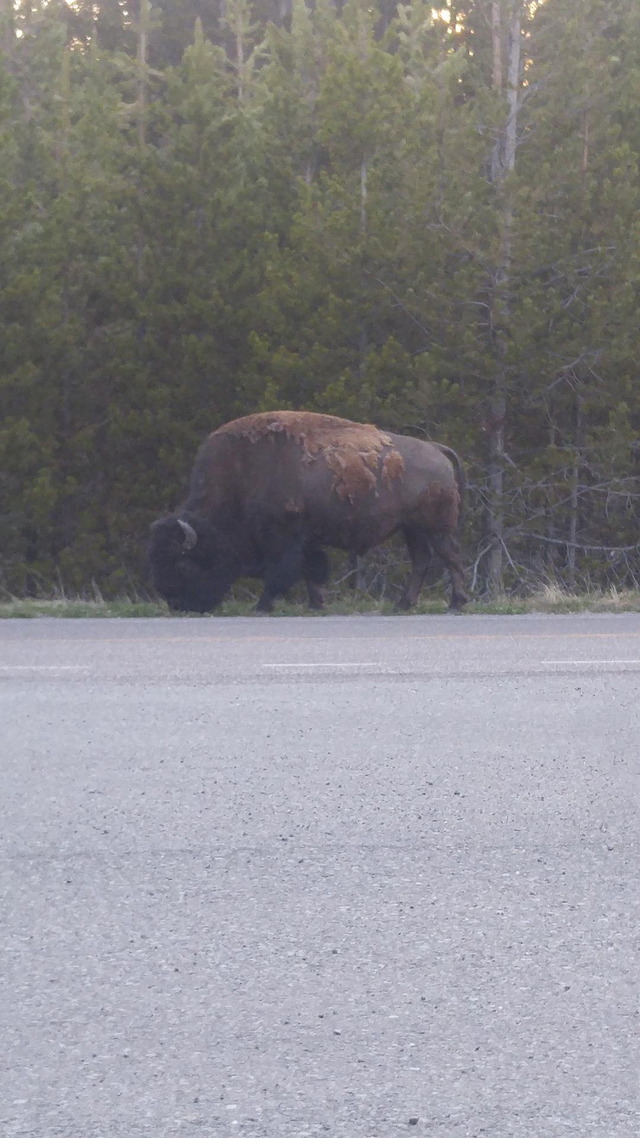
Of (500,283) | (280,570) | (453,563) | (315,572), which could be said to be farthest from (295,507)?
(500,283)

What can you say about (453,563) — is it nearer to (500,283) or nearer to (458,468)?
(458,468)

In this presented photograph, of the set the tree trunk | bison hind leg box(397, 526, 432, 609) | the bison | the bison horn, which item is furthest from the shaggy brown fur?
the tree trunk

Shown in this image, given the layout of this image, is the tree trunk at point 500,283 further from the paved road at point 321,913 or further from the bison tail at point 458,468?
the paved road at point 321,913

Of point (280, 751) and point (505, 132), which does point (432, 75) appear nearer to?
point (505, 132)

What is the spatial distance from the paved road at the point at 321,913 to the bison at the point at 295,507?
8411 mm

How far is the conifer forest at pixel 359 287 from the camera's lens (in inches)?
860

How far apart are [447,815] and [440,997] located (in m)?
1.89

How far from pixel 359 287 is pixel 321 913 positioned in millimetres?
18498

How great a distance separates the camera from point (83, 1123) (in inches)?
139

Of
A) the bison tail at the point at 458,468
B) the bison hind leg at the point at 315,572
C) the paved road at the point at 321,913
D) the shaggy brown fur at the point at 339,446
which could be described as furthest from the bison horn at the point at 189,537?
the paved road at the point at 321,913

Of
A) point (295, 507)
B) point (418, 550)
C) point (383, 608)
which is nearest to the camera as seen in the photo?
point (383, 608)

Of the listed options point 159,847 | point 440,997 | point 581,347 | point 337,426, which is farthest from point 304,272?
point 440,997

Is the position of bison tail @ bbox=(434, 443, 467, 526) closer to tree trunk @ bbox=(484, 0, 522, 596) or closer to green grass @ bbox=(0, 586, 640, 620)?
green grass @ bbox=(0, 586, 640, 620)

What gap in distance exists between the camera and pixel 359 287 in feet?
74.5
